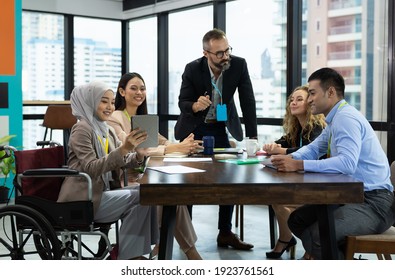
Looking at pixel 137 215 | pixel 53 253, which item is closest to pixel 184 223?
pixel 137 215

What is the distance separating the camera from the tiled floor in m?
3.78

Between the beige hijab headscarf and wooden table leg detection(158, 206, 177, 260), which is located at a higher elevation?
the beige hijab headscarf

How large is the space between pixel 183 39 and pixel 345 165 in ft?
17.9

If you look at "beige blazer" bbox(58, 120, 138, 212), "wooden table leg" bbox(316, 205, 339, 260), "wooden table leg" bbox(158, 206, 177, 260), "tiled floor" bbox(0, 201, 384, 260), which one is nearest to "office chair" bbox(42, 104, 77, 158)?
"tiled floor" bbox(0, 201, 384, 260)

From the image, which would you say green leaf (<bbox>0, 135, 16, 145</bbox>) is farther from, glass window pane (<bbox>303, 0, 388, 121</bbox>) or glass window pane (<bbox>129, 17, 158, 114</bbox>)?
glass window pane (<bbox>303, 0, 388, 121</bbox>)

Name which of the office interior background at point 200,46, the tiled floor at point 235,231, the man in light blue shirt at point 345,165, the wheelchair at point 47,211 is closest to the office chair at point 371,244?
the man in light blue shirt at point 345,165

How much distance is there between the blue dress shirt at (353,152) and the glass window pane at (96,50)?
617cm

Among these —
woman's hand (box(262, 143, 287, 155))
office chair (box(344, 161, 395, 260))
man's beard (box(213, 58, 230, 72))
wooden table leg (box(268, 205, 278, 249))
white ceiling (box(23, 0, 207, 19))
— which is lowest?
wooden table leg (box(268, 205, 278, 249))

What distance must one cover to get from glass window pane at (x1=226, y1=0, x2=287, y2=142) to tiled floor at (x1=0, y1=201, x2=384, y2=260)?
3.61 feet

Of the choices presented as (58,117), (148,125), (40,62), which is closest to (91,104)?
(148,125)

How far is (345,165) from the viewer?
2.38 metres

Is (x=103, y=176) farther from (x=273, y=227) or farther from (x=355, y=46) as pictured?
(x=355, y=46)

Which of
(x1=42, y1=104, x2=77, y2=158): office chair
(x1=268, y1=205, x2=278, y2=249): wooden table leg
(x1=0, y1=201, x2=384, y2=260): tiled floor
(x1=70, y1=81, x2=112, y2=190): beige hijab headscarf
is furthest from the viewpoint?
(x1=42, y1=104, x2=77, y2=158): office chair

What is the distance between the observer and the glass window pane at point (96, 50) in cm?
828
